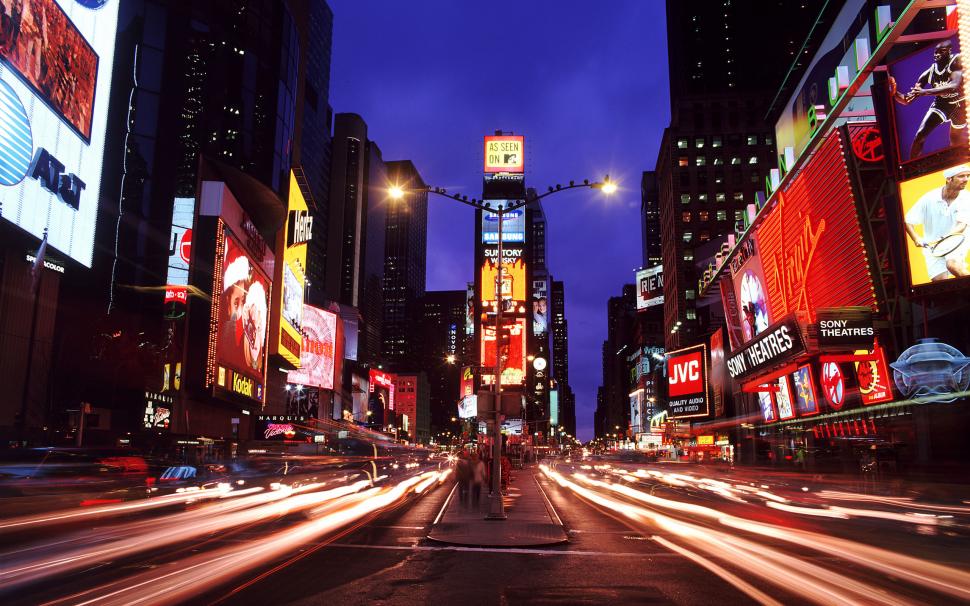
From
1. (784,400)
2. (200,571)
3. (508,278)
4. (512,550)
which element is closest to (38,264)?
(200,571)

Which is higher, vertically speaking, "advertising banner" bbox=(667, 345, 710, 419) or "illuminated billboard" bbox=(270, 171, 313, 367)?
"illuminated billboard" bbox=(270, 171, 313, 367)

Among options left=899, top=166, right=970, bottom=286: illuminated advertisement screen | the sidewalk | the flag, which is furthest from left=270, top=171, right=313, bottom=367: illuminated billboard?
left=899, top=166, right=970, bottom=286: illuminated advertisement screen

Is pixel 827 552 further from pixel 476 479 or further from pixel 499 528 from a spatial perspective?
pixel 476 479

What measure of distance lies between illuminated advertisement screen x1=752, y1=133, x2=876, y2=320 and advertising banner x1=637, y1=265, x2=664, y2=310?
8748cm

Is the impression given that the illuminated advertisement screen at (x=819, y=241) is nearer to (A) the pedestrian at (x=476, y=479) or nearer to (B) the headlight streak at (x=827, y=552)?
(B) the headlight streak at (x=827, y=552)

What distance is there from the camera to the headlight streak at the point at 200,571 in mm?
8750

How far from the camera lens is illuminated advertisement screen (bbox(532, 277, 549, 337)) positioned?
140825 mm

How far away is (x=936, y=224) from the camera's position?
29.3 metres

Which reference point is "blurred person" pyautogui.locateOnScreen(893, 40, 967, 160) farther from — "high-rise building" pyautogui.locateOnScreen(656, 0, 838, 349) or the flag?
"high-rise building" pyautogui.locateOnScreen(656, 0, 838, 349)

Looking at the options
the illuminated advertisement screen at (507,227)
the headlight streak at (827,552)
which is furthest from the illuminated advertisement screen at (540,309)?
the headlight streak at (827,552)

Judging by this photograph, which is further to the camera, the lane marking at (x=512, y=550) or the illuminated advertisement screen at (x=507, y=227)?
the illuminated advertisement screen at (x=507, y=227)

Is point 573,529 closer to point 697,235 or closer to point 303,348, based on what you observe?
point 303,348

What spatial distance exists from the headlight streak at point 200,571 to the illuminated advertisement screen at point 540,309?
106m

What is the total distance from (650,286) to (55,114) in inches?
4396
